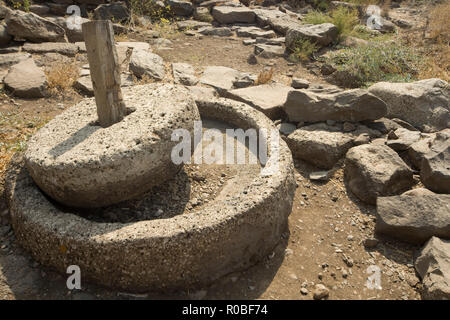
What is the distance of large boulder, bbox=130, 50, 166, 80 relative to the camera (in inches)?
209

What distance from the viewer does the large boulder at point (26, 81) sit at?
452cm

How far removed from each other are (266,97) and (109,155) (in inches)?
116

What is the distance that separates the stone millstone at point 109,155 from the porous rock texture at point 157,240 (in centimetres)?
22

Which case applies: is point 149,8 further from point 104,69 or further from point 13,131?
point 104,69

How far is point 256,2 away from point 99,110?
879 cm

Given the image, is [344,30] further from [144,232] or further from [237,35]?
[144,232]

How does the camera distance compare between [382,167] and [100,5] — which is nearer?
[382,167]

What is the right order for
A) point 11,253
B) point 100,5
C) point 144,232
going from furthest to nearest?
1. point 100,5
2. point 11,253
3. point 144,232

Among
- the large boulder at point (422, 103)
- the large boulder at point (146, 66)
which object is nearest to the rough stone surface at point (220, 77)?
the large boulder at point (146, 66)

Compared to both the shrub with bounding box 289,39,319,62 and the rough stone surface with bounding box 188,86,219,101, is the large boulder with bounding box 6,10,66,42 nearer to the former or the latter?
the rough stone surface with bounding box 188,86,219,101

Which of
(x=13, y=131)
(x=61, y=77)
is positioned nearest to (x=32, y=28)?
(x=61, y=77)

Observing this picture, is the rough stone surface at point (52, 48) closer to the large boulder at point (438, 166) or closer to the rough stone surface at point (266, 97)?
the rough stone surface at point (266, 97)
